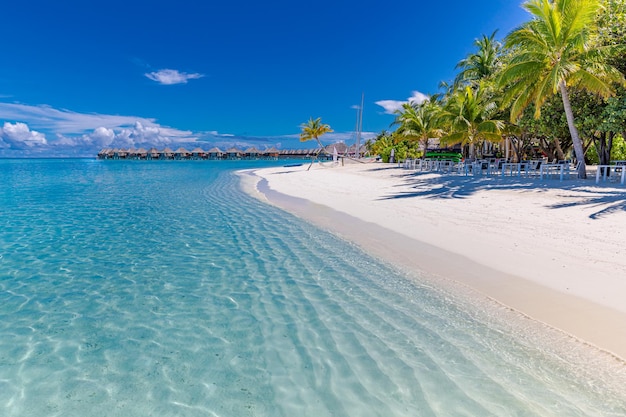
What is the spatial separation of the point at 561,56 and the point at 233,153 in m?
86.8

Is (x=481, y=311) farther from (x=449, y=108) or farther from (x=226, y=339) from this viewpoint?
(x=449, y=108)

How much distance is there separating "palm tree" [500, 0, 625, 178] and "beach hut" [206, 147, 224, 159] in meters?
82.8

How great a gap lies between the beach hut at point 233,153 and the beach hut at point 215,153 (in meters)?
1.41

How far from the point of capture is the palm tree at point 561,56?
10.9 metres

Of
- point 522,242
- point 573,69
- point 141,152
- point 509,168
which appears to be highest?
point 141,152

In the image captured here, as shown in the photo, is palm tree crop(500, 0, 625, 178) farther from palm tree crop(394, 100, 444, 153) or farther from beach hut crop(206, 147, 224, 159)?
beach hut crop(206, 147, 224, 159)

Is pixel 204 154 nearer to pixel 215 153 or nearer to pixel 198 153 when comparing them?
pixel 198 153

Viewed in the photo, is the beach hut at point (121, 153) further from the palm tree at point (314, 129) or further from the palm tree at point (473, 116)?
the palm tree at point (473, 116)

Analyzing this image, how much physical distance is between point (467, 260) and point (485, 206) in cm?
422

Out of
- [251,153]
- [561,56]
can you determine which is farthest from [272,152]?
[561,56]

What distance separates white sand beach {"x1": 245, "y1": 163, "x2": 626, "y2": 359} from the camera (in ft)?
11.7

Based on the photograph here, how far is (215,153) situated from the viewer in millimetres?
90375

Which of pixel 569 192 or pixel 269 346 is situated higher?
pixel 569 192

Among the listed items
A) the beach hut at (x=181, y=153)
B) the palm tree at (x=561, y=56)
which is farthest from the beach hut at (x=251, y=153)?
the palm tree at (x=561, y=56)
